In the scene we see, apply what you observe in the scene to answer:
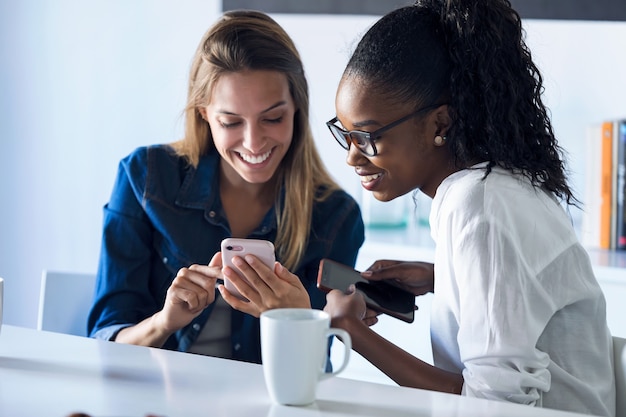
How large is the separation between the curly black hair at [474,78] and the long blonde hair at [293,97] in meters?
0.48

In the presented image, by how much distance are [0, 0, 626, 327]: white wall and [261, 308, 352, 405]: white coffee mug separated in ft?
6.46

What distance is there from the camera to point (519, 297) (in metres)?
1.08

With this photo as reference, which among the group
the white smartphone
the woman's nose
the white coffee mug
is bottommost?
the white coffee mug

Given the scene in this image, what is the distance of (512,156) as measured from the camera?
1.24 metres

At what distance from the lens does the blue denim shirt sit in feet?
5.83

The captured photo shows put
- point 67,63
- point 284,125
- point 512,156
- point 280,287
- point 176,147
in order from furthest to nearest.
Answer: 1. point 67,63
2. point 176,147
3. point 284,125
4. point 280,287
5. point 512,156

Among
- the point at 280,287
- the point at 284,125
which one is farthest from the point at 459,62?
the point at 284,125

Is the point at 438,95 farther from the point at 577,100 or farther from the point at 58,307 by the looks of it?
the point at 577,100

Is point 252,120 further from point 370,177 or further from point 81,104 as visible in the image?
point 81,104

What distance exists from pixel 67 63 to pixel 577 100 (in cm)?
190

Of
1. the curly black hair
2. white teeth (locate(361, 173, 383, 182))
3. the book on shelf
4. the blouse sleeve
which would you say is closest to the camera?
the blouse sleeve

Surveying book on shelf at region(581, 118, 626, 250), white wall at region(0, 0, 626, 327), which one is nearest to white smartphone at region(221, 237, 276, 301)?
book on shelf at region(581, 118, 626, 250)

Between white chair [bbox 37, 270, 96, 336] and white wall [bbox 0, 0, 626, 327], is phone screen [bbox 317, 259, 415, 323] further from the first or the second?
white wall [bbox 0, 0, 626, 327]

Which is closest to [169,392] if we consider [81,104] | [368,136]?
[368,136]
